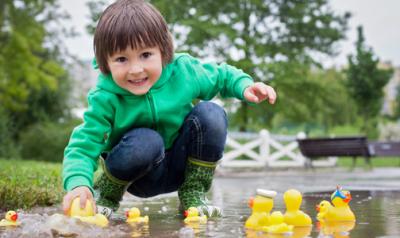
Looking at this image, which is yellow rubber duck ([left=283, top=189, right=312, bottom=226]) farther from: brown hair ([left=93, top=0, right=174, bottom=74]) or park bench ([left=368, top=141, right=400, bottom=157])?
park bench ([left=368, top=141, right=400, bottom=157])

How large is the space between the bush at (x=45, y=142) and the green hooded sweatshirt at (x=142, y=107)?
14.7m

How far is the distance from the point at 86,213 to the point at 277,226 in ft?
2.79

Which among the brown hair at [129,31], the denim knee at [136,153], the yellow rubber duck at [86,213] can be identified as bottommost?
the yellow rubber duck at [86,213]

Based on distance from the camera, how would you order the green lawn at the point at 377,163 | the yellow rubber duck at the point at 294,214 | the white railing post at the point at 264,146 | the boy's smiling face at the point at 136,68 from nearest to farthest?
1. the yellow rubber duck at the point at 294,214
2. the boy's smiling face at the point at 136,68
3. the white railing post at the point at 264,146
4. the green lawn at the point at 377,163

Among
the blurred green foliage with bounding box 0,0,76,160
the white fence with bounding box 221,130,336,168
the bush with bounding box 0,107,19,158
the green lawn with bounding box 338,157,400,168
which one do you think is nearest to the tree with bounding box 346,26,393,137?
the green lawn with bounding box 338,157,400,168

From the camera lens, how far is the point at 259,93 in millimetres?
2984

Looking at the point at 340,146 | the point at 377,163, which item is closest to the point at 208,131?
the point at 340,146

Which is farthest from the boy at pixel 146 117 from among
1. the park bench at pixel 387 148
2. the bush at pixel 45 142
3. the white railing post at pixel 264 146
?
the bush at pixel 45 142

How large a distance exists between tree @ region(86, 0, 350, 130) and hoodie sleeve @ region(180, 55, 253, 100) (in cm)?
1308

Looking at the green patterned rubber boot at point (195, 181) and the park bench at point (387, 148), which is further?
the park bench at point (387, 148)

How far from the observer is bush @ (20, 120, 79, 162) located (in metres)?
17.6

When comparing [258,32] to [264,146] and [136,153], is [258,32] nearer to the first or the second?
[264,146]

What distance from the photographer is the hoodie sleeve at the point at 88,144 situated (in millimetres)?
2820

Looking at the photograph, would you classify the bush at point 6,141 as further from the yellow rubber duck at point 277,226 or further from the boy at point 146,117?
the yellow rubber duck at point 277,226
